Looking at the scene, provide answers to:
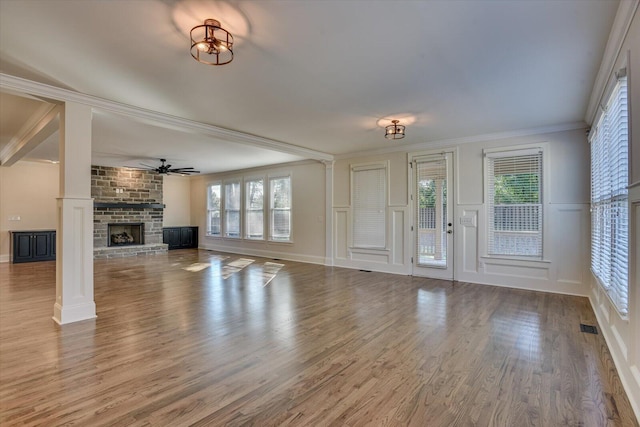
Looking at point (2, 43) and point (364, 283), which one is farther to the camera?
point (364, 283)

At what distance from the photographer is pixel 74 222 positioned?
3.52 meters

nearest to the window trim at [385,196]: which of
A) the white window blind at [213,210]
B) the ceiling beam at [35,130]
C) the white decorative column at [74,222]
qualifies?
the white decorative column at [74,222]

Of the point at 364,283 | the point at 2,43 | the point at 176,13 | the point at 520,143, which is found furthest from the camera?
the point at 364,283

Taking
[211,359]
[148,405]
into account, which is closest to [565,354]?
[211,359]

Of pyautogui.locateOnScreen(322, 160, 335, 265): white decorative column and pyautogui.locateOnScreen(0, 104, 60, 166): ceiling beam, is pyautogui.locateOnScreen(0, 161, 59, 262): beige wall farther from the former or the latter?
pyautogui.locateOnScreen(322, 160, 335, 265): white decorative column

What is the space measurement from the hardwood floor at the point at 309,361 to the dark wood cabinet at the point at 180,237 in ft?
19.5

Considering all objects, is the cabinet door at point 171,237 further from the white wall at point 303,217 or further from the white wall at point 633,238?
the white wall at point 633,238

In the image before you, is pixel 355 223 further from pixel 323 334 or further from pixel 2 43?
pixel 2 43

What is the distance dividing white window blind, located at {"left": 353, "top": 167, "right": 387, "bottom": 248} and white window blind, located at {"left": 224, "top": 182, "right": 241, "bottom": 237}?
434 cm

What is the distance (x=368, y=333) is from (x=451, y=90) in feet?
9.00

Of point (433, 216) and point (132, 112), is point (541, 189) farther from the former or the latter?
point (132, 112)

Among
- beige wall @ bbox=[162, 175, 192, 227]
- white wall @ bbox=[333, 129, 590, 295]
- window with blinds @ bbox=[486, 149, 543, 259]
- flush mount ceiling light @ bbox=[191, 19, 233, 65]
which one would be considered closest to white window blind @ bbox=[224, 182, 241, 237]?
beige wall @ bbox=[162, 175, 192, 227]

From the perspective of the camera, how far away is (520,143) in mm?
5199

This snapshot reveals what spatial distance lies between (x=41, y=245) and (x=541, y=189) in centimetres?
1091
